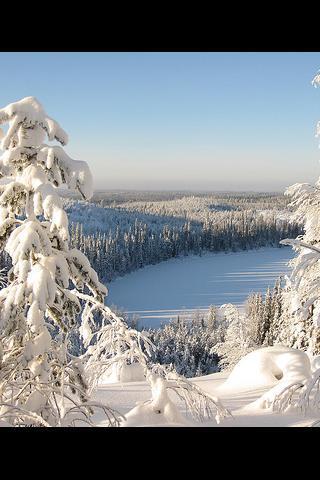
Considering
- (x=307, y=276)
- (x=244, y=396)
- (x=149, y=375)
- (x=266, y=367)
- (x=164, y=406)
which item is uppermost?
(x=307, y=276)

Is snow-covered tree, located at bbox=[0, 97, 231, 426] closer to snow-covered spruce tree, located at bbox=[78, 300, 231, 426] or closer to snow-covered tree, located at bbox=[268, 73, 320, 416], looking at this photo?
snow-covered spruce tree, located at bbox=[78, 300, 231, 426]

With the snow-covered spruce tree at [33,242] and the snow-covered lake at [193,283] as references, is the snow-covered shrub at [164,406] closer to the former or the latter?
the snow-covered spruce tree at [33,242]

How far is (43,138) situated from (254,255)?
14100 centimetres

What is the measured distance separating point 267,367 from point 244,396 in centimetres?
113

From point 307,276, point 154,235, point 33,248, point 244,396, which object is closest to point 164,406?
point 33,248

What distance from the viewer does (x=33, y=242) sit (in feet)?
11.1

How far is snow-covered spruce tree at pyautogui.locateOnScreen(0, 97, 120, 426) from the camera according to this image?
3408 millimetres

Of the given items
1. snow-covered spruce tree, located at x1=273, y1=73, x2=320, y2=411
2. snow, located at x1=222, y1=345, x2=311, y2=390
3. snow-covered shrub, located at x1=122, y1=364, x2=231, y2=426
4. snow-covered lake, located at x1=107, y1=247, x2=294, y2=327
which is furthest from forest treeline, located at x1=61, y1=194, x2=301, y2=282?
snow-covered shrub, located at x1=122, y1=364, x2=231, y2=426

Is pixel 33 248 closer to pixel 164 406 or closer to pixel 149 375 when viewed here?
pixel 149 375
